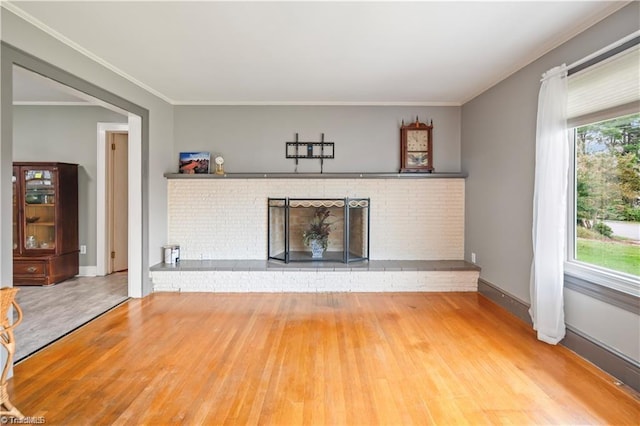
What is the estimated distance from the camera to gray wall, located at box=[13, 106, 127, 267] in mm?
4730

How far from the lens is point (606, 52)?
224 cm

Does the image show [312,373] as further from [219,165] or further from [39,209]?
[39,209]

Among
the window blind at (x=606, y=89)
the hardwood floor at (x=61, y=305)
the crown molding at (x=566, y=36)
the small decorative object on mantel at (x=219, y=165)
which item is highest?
the crown molding at (x=566, y=36)

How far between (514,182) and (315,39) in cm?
243

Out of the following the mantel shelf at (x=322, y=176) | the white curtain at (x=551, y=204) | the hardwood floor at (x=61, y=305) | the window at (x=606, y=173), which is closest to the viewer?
the window at (x=606, y=173)

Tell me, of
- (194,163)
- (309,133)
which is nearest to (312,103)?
(309,133)

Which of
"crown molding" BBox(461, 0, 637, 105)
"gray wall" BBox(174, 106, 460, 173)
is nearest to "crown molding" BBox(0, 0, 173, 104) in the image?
"gray wall" BBox(174, 106, 460, 173)

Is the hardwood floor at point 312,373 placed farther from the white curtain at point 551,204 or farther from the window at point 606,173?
the window at point 606,173

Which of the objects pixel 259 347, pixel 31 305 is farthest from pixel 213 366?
pixel 31 305

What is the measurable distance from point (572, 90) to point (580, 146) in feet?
1.48

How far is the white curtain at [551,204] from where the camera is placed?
8.35 ft

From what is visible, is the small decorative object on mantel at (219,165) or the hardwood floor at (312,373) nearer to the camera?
the hardwood floor at (312,373)

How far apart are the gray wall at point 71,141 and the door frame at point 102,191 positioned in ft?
0.22

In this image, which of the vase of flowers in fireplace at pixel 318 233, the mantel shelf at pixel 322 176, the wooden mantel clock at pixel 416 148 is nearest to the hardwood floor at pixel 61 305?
the mantel shelf at pixel 322 176
